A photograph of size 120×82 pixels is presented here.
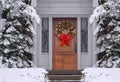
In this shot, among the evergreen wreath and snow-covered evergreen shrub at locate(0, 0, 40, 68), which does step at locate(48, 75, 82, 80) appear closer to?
snow-covered evergreen shrub at locate(0, 0, 40, 68)

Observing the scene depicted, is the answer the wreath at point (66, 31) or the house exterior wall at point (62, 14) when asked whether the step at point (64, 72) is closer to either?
the house exterior wall at point (62, 14)

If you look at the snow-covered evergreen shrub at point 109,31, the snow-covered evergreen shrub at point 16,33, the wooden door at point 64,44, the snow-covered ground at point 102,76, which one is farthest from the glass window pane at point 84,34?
the snow-covered ground at point 102,76

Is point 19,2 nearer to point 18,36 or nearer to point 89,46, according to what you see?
point 18,36

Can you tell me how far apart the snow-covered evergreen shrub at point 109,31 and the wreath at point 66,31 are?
1.70 metres

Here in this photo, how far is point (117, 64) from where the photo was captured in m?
16.4

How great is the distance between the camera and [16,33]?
16.7 meters

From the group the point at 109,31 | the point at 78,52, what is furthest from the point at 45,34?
the point at 109,31

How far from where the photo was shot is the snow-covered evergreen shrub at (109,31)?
16.5 m

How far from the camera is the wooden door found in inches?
733

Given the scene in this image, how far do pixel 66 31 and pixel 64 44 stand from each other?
22.9 inches

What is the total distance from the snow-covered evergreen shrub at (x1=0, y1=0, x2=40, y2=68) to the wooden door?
167 centimetres

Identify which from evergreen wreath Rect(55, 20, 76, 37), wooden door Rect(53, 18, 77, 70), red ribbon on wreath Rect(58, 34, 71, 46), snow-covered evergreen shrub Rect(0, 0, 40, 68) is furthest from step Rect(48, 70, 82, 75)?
evergreen wreath Rect(55, 20, 76, 37)

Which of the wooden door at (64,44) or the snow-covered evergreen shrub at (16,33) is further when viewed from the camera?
the wooden door at (64,44)

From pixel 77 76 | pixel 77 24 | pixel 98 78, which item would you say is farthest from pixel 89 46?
pixel 98 78
